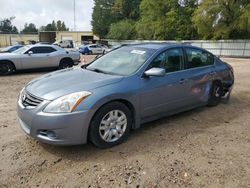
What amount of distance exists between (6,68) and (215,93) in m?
8.85

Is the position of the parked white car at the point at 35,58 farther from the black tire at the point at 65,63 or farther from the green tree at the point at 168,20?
the green tree at the point at 168,20

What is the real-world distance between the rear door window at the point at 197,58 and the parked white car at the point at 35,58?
27.1 feet

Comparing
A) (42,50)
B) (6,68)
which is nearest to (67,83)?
(6,68)

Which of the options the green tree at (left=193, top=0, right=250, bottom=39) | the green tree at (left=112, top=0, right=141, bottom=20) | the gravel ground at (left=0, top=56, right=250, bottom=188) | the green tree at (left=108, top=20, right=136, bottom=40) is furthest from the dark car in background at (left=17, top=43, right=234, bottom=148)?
the green tree at (left=112, top=0, right=141, bottom=20)

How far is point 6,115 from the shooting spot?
529cm

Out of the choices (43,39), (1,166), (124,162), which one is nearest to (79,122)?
(124,162)

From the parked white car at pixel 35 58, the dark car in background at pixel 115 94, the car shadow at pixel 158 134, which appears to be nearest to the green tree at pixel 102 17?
the parked white car at pixel 35 58

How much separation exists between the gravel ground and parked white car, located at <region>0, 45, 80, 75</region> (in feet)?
22.5

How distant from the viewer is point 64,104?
3.35 metres

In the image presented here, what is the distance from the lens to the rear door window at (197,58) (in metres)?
5.03

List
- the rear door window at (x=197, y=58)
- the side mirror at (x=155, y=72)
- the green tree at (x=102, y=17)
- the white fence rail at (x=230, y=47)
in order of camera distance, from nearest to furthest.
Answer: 1. the side mirror at (x=155, y=72)
2. the rear door window at (x=197, y=58)
3. the white fence rail at (x=230, y=47)
4. the green tree at (x=102, y=17)

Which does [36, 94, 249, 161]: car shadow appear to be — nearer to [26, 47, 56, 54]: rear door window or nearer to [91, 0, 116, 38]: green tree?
[26, 47, 56, 54]: rear door window

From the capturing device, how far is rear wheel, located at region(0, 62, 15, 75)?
1086cm

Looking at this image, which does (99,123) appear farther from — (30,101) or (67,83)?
(30,101)
